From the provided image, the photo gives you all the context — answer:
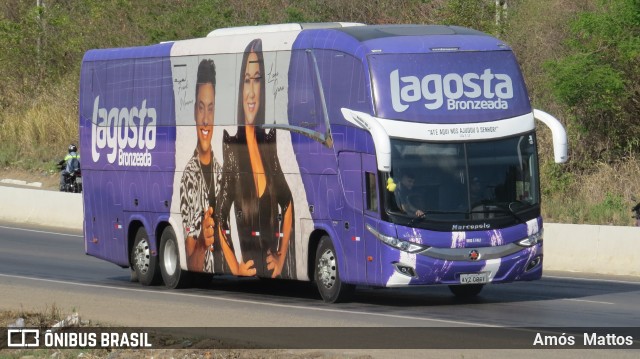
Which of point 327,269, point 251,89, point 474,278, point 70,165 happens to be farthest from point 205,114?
point 70,165

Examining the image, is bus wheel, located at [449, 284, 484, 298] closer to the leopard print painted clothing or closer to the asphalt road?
the asphalt road

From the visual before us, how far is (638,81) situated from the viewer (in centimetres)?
3238

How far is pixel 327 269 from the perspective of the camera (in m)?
19.3

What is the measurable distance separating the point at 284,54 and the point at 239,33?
1.64 m

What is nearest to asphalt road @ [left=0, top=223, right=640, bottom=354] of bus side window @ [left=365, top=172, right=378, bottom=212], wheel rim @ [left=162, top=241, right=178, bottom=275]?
wheel rim @ [left=162, top=241, right=178, bottom=275]

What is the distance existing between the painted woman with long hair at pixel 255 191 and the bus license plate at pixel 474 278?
2.91 meters

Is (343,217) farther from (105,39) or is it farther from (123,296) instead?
(105,39)

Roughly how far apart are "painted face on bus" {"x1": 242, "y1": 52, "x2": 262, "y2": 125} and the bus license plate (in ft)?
14.4

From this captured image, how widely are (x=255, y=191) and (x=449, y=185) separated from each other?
373cm

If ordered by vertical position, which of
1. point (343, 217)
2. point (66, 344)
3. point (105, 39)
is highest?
point (105, 39)

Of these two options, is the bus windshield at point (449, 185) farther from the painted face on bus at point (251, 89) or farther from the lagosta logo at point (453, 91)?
the painted face on bus at point (251, 89)

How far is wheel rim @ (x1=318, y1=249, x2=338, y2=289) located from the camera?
19.2 meters

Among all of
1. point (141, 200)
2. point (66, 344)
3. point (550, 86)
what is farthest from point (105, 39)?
point (66, 344)

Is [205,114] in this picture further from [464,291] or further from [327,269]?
[464,291]
